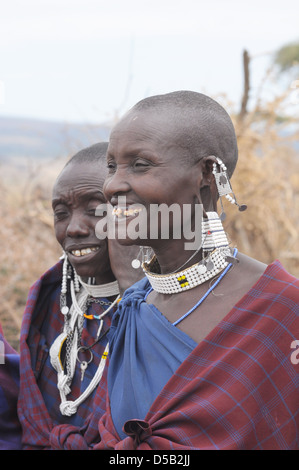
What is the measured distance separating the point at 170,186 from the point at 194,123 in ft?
0.67

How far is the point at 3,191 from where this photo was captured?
24.6 feet

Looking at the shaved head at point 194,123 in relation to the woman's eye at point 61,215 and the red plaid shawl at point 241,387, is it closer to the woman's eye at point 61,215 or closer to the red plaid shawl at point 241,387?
the red plaid shawl at point 241,387

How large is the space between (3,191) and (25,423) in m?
5.37

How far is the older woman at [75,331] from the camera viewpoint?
2455mm

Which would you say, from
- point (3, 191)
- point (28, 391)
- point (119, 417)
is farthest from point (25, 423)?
point (3, 191)

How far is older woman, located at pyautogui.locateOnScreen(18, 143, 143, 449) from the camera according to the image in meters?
2.46

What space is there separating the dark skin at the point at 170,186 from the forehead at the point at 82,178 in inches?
24.6

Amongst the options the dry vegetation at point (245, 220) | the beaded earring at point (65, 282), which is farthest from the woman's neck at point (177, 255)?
the dry vegetation at point (245, 220)

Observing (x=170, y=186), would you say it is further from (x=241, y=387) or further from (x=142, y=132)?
(x=241, y=387)

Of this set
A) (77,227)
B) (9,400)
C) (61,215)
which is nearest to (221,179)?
(77,227)

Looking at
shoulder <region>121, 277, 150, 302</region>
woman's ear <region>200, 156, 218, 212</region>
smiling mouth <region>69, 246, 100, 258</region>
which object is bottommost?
shoulder <region>121, 277, 150, 302</region>

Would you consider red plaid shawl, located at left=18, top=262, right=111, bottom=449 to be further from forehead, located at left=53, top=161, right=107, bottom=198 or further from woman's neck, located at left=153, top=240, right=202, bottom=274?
woman's neck, located at left=153, top=240, right=202, bottom=274

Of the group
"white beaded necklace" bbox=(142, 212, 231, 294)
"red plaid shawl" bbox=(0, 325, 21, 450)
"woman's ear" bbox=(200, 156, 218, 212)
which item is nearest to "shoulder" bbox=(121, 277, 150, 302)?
"white beaded necklace" bbox=(142, 212, 231, 294)

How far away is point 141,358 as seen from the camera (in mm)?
1889
